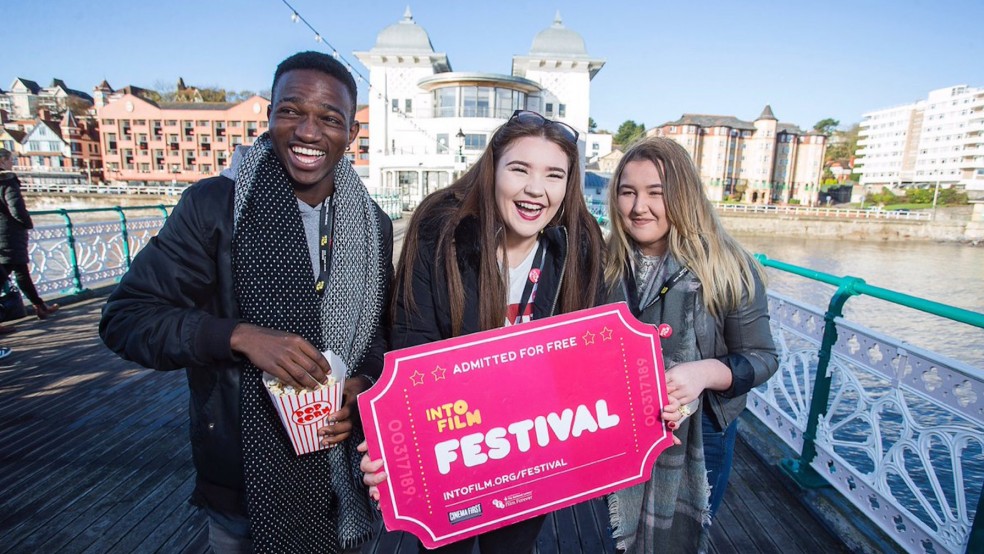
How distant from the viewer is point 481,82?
116 ft

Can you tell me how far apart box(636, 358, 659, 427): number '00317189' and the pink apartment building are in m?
55.8

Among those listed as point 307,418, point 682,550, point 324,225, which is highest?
point 324,225

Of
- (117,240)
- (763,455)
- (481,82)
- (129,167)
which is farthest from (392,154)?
(763,455)

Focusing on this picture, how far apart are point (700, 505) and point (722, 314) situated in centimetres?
73

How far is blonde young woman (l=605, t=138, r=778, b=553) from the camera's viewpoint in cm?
170

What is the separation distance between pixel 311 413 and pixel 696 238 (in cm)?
141

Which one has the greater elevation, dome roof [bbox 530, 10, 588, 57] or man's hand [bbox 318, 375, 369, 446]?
dome roof [bbox 530, 10, 588, 57]

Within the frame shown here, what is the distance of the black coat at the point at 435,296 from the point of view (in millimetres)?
1554

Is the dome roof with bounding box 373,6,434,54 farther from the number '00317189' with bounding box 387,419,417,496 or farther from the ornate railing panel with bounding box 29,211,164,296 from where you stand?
the number '00317189' with bounding box 387,419,417,496

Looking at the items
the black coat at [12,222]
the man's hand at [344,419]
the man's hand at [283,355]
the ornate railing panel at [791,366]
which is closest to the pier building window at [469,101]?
the black coat at [12,222]

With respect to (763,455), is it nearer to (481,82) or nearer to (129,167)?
(481,82)

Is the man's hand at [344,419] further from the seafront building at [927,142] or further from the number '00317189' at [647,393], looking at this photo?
the seafront building at [927,142]

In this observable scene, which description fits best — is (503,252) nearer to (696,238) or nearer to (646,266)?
(646,266)

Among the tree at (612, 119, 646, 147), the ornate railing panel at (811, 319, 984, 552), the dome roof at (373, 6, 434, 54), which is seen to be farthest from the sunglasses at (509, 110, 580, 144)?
the tree at (612, 119, 646, 147)
